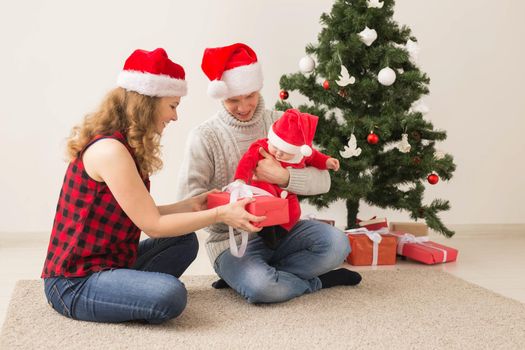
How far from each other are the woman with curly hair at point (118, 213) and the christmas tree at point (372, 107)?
3.46 ft

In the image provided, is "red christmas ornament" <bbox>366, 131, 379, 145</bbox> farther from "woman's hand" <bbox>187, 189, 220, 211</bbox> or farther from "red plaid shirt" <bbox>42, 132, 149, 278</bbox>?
"red plaid shirt" <bbox>42, 132, 149, 278</bbox>

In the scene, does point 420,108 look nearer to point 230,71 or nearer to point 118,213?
point 230,71

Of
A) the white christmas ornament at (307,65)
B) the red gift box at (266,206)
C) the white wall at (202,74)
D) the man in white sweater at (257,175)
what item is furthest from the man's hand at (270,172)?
the white wall at (202,74)

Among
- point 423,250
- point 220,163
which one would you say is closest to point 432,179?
point 423,250

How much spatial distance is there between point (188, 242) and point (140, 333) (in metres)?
0.45

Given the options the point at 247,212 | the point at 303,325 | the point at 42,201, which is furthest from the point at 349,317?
the point at 42,201

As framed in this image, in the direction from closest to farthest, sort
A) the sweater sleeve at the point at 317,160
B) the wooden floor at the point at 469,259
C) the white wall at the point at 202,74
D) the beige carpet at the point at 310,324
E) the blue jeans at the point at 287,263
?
the beige carpet at the point at 310,324, the blue jeans at the point at 287,263, the sweater sleeve at the point at 317,160, the wooden floor at the point at 469,259, the white wall at the point at 202,74

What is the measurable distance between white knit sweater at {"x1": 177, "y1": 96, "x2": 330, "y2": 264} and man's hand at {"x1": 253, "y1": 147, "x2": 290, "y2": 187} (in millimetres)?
30

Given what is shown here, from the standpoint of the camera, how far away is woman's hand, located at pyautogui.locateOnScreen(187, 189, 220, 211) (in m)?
2.04

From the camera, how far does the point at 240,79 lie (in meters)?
2.11

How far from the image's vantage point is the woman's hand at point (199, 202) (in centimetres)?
204

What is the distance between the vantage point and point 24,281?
2.34 metres

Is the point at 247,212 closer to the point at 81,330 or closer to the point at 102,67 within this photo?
the point at 81,330

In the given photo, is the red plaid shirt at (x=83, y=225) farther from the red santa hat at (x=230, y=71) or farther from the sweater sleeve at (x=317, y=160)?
the sweater sleeve at (x=317, y=160)
